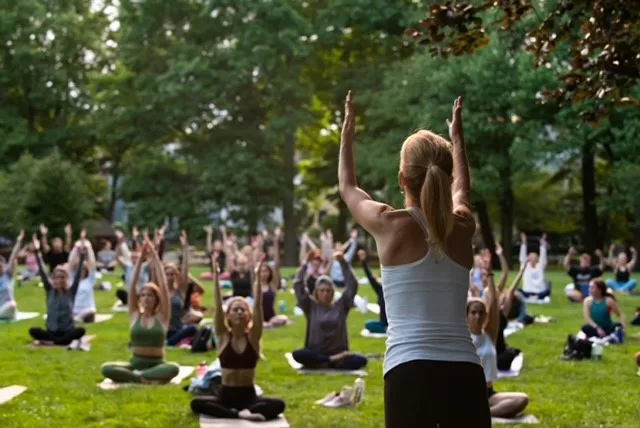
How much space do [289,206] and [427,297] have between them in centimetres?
3696

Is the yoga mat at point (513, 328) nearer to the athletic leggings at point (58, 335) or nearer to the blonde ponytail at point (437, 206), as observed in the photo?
the athletic leggings at point (58, 335)

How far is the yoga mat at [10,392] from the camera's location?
950 cm

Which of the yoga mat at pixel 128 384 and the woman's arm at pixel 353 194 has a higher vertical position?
the woman's arm at pixel 353 194

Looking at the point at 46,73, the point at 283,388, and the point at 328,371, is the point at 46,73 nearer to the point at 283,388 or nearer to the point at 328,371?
the point at 328,371

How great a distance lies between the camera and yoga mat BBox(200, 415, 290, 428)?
28.0ft

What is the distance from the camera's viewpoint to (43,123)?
4828 cm

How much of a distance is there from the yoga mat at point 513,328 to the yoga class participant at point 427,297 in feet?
41.0

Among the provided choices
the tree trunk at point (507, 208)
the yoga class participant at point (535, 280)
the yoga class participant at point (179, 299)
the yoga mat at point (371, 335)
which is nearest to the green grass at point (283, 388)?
the yoga mat at point (371, 335)

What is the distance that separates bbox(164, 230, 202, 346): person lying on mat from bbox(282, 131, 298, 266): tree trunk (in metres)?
23.6

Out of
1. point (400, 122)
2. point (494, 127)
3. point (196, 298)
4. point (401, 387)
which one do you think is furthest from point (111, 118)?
point (401, 387)

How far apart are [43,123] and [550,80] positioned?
29.0 meters

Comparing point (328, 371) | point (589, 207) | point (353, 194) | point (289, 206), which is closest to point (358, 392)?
point (328, 371)

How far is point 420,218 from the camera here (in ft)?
12.1

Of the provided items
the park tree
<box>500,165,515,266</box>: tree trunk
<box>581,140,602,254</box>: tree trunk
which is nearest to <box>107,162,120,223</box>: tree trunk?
the park tree
